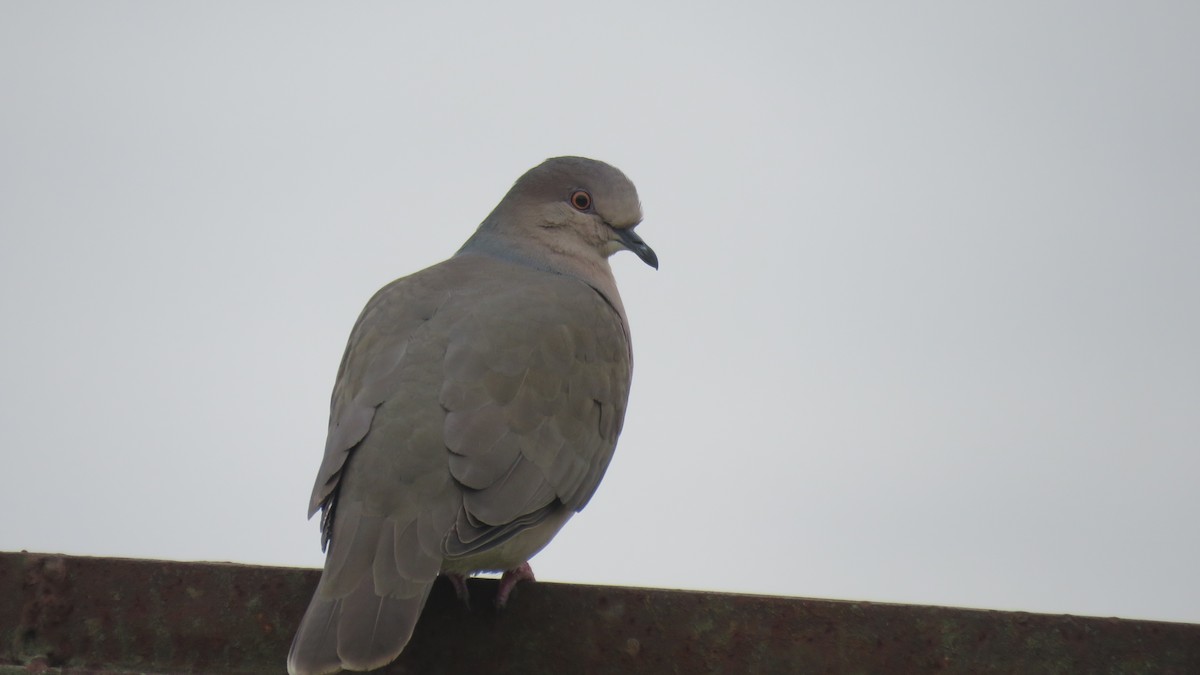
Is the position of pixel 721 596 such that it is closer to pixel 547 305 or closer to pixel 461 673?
pixel 461 673

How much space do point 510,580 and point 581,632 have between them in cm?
41

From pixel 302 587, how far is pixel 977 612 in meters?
1.57

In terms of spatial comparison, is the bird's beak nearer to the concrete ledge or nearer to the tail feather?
the concrete ledge

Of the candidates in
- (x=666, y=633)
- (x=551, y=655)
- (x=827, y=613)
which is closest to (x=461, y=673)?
(x=551, y=655)

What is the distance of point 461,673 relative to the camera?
129 inches

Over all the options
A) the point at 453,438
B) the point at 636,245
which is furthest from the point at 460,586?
the point at 636,245

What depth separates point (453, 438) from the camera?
11.6 ft

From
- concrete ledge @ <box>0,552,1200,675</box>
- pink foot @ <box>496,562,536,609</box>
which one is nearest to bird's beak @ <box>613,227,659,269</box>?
pink foot @ <box>496,562,536,609</box>

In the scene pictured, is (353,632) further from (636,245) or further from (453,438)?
(636,245)

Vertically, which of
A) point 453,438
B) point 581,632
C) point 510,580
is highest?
point 453,438

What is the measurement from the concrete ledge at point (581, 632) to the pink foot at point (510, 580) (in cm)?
6

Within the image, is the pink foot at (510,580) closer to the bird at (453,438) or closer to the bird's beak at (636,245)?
the bird at (453,438)

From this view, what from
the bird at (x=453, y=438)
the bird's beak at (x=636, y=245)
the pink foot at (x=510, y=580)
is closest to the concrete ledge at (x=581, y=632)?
the pink foot at (x=510, y=580)

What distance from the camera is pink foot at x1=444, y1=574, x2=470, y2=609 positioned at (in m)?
3.53
